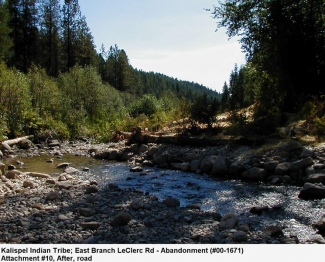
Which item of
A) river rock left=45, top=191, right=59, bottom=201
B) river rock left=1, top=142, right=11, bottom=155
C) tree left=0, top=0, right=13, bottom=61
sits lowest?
river rock left=45, top=191, right=59, bottom=201

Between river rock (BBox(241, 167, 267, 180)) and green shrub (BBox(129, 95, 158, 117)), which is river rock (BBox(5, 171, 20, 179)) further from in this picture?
green shrub (BBox(129, 95, 158, 117))

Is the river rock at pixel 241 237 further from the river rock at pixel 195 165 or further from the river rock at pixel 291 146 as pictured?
the river rock at pixel 195 165

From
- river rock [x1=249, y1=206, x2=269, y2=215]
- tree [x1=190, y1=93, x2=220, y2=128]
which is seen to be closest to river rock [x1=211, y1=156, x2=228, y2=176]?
river rock [x1=249, y1=206, x2=269, y2=215]

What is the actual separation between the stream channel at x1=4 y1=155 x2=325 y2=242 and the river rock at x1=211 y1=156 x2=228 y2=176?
1.09 ft

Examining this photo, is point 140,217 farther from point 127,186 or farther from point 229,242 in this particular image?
point 127,186

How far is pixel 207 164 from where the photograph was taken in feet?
35.0

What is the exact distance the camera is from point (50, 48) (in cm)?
3959

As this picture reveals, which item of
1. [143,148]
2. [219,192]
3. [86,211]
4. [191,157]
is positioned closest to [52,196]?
[86,211]

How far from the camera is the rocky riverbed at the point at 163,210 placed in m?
5.04

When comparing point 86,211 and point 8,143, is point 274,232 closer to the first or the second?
point 86,211

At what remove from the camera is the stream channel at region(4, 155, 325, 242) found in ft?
19.9

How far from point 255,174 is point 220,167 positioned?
1.24 metres

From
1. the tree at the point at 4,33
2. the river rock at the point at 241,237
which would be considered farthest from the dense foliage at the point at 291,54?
the tree at the point at 4,33

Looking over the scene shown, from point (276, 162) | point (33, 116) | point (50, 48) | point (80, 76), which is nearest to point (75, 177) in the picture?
point (276, 162)
